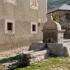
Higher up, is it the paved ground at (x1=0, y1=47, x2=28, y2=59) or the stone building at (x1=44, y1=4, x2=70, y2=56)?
the stone building at (x1=44, y1=4, x2=70, y2=56)

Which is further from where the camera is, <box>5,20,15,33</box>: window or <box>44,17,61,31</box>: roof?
<box>5,20,15,33</box>: window

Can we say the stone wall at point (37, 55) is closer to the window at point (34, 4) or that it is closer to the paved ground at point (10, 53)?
the paved ground at point (10, 53)

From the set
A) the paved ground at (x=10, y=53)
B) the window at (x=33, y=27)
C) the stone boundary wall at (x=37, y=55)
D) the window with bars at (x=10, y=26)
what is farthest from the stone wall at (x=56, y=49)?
the window at (x=33, y=27)

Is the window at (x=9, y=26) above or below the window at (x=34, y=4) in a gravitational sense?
below

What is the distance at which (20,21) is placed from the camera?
719 inches

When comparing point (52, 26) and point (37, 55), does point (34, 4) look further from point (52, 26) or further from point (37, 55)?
point (37, 55)

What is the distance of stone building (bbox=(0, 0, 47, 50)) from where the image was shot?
643 inches

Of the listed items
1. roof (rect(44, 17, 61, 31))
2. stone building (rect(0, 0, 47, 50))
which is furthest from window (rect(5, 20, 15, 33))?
roof (rect(44, 17, 61, 31))

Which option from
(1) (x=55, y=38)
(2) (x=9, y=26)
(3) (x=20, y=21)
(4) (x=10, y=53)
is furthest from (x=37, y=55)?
(3) (x=20, y=21)

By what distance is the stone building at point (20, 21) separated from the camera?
16.3m

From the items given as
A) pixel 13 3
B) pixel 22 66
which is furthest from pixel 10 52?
pixel 22 66

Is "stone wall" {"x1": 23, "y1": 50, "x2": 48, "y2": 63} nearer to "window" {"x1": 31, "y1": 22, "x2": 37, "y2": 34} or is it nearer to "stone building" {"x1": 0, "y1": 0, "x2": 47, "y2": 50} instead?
"stone building" {"x1": 0, "y1": 0, "x2": 47, "y2": 50}

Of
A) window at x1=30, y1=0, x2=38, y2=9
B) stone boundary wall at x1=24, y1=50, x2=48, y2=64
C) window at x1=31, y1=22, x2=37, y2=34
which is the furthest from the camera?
window at x1=31, y1=22, x2=37, y2=34

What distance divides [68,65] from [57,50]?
2.72 m
